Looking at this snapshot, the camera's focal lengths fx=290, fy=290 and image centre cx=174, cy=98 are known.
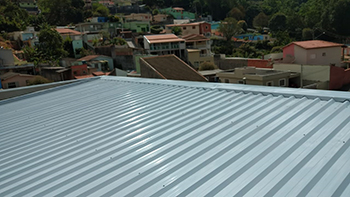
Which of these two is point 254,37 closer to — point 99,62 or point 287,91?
point 99,62

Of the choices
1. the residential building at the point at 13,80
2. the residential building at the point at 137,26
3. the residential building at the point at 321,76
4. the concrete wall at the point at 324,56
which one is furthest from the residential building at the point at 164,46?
the residential building at the point at 321,76

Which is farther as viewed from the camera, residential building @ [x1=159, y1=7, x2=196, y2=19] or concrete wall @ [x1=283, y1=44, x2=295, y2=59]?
residential building @ [x1=159, y1=7, x2=196, y2=19]

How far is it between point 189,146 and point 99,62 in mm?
27921

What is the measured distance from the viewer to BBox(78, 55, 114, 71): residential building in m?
29.3

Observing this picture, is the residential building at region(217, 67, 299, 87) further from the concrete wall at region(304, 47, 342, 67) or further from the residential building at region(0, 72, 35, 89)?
the residential building at region(0, 72, 35, 89)

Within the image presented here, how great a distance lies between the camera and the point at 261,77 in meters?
16.1

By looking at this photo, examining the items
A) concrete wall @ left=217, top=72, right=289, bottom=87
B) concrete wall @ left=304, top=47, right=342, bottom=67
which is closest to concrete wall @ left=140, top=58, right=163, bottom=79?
concrete wall @ left=217, top=72, right=289, bottom=87

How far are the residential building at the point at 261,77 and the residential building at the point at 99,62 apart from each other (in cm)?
1501

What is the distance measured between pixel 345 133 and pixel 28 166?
11.7 feet

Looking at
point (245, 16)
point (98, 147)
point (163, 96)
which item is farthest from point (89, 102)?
point (245, 16)

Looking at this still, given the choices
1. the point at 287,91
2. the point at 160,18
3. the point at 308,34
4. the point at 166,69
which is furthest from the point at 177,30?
the point at 287,91

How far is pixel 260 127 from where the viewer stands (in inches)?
138

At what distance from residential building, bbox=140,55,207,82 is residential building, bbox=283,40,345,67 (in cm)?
1288

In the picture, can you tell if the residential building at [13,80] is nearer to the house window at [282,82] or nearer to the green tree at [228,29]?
the house window at [282,82]
